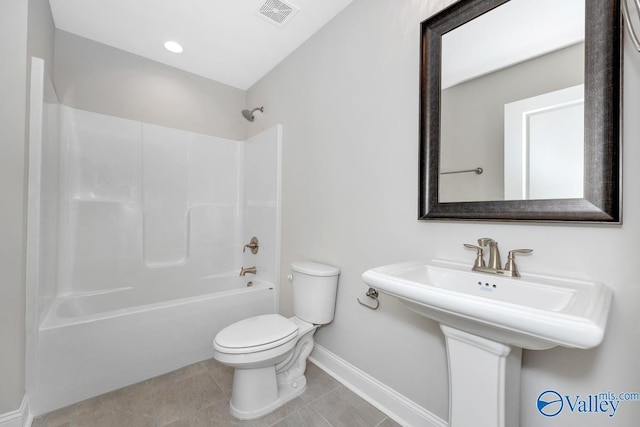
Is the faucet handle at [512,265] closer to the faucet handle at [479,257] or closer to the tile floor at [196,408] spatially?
the faucet handle at [479,257]

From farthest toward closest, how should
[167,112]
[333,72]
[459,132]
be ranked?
[167,112], [333,72], [459,132]

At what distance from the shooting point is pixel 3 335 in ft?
4.23

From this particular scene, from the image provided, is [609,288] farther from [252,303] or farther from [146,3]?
[146,3]

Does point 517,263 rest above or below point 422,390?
above

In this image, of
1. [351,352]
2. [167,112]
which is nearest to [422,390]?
[351,352]

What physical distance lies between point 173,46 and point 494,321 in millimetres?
2832

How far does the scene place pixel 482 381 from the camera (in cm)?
89

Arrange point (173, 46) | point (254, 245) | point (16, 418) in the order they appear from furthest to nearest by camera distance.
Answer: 1. point (254, 245)
2. point (173, 46)
3. point (16, 418)

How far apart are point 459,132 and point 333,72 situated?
101 centimetres

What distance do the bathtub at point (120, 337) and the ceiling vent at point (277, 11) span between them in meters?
2.03

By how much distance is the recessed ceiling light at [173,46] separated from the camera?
7.10ft

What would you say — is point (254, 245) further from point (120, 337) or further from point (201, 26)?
point (201, 26)

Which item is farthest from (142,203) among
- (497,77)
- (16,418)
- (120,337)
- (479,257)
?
(497,77)

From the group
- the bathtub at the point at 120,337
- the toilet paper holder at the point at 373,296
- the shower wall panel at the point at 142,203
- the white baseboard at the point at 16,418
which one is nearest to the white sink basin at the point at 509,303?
the toilet paper holder at the point at 373,296
